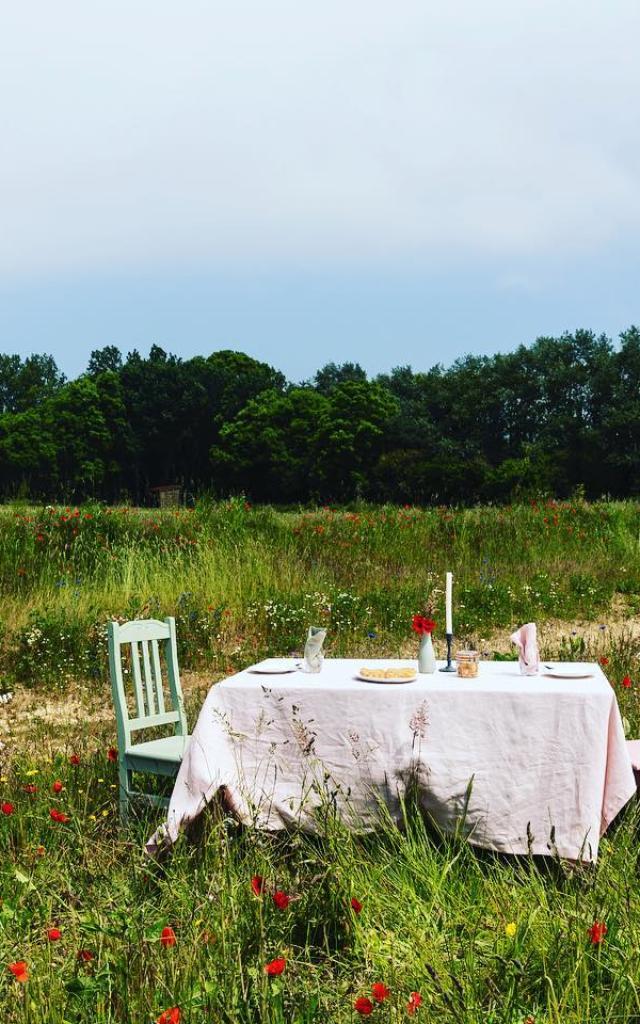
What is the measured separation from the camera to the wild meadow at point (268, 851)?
2.33 m

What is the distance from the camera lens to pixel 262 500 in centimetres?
5053

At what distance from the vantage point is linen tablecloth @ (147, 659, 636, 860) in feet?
12.9

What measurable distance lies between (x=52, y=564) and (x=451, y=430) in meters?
42.0

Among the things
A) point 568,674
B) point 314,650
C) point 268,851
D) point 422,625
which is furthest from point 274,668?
point 568,674

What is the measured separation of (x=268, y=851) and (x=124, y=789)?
3.59 ft

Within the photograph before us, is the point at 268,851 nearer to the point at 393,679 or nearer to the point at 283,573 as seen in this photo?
the point at 393,679

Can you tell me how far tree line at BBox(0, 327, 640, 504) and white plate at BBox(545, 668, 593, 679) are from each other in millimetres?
35988

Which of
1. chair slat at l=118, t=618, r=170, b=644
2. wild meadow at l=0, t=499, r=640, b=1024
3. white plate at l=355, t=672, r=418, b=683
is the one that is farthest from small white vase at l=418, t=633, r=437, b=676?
chair slat at l=118, t=618, r=170, b=644

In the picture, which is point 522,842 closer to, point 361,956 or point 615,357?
point 361,956

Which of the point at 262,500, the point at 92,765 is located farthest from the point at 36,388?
the point at 92,765

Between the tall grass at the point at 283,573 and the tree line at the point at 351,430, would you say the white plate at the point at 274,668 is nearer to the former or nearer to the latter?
the tall grass at the point at 283,573

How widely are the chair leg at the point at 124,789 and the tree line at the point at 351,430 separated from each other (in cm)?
3639

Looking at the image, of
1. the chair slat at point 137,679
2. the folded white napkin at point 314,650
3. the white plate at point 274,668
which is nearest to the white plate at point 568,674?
the folded white napkin at point 314,650

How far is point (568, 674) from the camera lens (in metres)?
4.28
